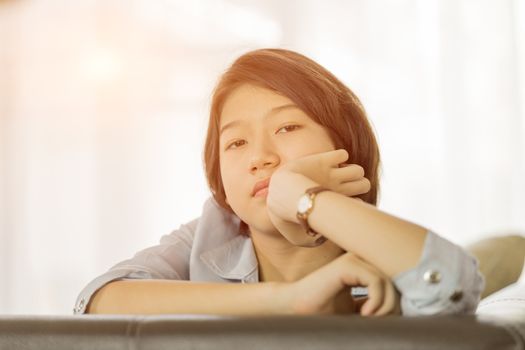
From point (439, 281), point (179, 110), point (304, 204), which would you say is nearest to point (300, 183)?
point (304, 204)

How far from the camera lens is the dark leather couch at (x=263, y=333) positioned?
661 millimetres

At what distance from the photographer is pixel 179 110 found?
388cm

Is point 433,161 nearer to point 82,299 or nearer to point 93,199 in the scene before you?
point 93,199

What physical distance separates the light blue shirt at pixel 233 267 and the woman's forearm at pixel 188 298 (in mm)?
56

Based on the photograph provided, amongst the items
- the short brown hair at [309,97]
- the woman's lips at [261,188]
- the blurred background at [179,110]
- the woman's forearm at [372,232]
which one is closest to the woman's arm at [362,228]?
the woman's forearm at [372,232]

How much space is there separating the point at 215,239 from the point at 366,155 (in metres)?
0.35

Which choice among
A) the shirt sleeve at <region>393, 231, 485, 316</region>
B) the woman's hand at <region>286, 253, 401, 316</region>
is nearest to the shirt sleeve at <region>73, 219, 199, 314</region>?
the woman's hand at <region>286, 253, 401, 316</region>

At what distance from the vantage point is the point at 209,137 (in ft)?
4.81

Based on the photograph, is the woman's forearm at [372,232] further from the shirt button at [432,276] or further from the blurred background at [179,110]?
the blurred background at [179,110]

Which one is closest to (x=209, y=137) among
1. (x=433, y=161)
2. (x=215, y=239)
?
(x=215, y=239)

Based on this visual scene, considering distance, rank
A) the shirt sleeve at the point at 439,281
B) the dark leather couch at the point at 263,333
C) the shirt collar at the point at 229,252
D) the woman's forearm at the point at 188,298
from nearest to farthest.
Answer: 1. the dark leather couch at the point at 263,333
2. the shirt sleeve at the point at 439,281
3. the woman's forearm at the point at 188,298
4. the shirt collar at the point at 229,252

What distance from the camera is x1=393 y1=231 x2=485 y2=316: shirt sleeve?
0.82 m

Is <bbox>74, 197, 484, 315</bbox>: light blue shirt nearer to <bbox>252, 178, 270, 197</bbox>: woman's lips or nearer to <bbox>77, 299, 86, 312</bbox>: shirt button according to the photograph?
<bbox>77, 299, 86, 312</bbox>: shirt button

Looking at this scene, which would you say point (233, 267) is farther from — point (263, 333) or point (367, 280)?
point (263, 333)
